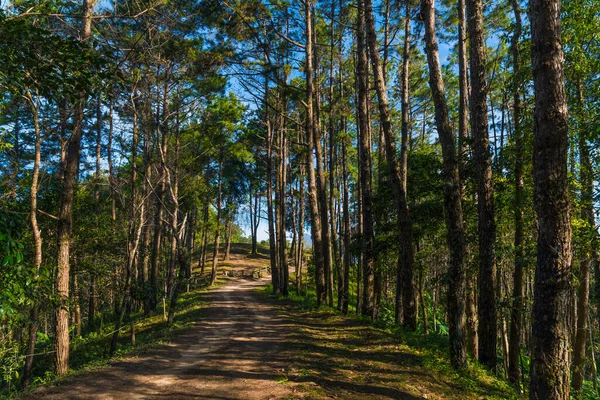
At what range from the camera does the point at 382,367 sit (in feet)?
23.1

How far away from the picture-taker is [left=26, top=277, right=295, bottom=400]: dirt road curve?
6047 millimetres

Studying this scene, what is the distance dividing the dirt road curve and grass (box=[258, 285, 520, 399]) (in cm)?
65

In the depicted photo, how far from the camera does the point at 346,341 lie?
9.23 metres

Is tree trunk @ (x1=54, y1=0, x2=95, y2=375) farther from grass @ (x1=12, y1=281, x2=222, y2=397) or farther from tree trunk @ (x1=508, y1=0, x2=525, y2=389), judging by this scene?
tree trunk @ (x1=508, y1=0, x2=525, y2=389)

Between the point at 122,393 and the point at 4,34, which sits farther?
the point at 122,393

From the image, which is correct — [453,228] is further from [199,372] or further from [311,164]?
[311,164]

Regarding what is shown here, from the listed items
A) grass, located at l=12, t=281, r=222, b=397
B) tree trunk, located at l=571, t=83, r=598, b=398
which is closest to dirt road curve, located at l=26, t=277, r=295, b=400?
grass, located at l=12, t=281, r=222, b=397

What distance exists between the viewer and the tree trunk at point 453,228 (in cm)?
717

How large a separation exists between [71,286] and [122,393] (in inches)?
490

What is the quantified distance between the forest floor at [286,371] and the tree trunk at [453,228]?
0.61 metres

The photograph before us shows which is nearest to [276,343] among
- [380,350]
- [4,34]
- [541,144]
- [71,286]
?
[380,350]

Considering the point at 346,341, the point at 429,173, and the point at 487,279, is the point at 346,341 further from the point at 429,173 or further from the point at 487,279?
the point at 429,173

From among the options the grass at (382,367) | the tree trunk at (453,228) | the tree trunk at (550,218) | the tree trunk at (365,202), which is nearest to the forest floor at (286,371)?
the grass at (382,367)

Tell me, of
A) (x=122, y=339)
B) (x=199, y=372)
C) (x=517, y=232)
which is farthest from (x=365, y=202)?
(x=122, y=339)
